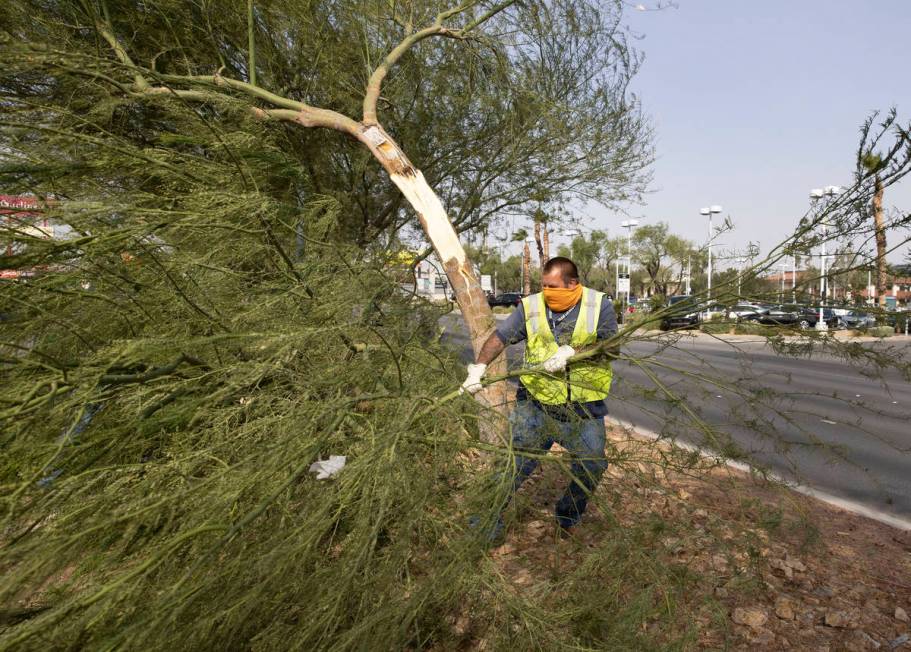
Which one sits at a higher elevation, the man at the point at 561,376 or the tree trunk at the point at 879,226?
the tree trunk at the point at 879,226

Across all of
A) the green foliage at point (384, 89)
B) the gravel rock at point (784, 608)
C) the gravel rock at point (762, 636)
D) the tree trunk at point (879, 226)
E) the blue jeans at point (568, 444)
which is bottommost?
the gravel rock at point (762, 636)

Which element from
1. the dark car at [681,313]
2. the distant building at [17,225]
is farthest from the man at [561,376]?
the distant building at [17,225]

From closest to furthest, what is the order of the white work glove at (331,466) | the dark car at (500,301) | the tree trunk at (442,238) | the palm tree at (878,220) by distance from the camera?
the white work glove at (331,466) < the palm tree at (878,220) < the dark car at (500,301) < the tree trunk at (442,238)

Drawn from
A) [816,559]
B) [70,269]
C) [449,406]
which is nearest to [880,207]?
[449,406]

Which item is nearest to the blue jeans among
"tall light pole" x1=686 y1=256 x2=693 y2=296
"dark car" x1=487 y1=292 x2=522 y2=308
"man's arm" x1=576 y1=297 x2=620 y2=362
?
"man's arm" x1=576 y1=297 x2=620 y2=362

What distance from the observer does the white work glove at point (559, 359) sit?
8.62 feet

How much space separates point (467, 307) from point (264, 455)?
2.66m

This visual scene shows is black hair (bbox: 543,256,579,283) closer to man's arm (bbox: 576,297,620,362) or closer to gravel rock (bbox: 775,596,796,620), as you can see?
man's arm (bbox: 576,297,620,362)

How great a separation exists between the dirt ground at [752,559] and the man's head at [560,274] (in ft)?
3.23

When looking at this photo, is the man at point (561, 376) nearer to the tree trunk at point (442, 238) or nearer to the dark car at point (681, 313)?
the dark car at point (681, 313)

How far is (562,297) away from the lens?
3316mm

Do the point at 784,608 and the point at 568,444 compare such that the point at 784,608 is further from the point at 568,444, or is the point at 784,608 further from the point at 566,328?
the point at 566,328

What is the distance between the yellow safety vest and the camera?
2.66m

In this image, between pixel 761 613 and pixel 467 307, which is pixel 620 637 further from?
pixel 467 307
